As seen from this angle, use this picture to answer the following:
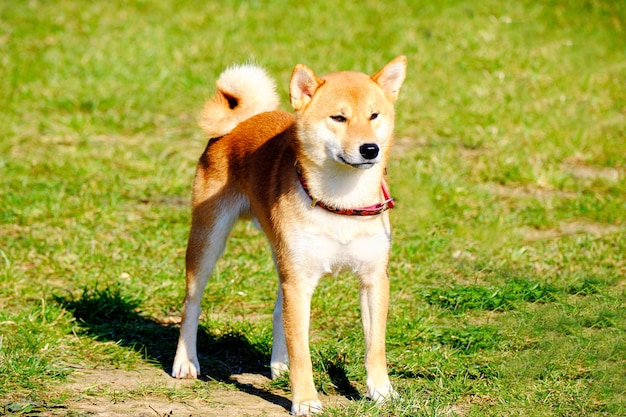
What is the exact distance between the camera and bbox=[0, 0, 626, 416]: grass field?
4.57 meters

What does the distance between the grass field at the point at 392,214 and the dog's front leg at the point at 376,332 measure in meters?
0.16

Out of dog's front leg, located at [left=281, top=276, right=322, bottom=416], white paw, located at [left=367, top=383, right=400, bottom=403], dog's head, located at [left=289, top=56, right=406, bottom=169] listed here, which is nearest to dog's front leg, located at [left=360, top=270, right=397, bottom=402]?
white paw, located at [left=367, top=383, right=400, bottom=403]

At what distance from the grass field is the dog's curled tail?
1.14 m

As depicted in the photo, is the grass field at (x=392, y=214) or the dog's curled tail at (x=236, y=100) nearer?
the grass field at (x=392, y=214)

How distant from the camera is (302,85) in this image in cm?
422

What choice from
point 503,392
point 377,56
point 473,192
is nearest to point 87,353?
point 503,392

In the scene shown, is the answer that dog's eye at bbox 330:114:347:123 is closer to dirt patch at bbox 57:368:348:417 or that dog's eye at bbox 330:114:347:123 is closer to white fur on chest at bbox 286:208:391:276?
white fur on chest at bbox 286:208:391:276

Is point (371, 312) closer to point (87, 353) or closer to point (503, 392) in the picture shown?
point (503, 392)

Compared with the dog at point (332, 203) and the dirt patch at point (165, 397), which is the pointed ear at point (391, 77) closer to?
the dog at point (332, 203)

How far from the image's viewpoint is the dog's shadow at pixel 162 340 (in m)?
4.74

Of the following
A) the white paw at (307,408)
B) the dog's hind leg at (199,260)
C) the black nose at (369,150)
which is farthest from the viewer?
the dog's hind leg at (199,260)

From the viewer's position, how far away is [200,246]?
4.85 meters

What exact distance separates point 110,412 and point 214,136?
166 cm

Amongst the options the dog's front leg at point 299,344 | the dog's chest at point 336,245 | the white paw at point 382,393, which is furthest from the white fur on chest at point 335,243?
A: the white paw at point 382,393
